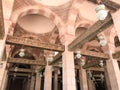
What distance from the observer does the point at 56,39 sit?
8820 mm

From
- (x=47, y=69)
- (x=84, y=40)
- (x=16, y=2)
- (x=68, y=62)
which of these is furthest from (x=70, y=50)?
(x=16, y=2)

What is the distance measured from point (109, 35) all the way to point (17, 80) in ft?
42.8

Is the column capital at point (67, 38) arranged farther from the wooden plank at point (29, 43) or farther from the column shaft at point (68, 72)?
the column shaft at point (68, 72)

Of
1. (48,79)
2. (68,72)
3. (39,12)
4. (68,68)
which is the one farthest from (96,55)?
(39,12)

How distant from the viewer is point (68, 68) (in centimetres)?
529

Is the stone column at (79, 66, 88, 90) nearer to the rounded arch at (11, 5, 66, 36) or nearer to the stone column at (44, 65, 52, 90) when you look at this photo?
the stone column at (44, 65, 52, 90)

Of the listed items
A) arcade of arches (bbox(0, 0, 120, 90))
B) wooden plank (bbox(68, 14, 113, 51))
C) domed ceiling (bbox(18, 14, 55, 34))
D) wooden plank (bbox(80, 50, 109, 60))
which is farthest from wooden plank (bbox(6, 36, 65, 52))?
domed ceiling (bbox(18, 14, 55, 34))

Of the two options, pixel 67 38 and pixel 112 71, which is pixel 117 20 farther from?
pixel 112 71

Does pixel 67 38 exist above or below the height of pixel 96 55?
above

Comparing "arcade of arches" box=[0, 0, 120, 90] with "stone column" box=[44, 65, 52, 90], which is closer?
"arcade of arches" box=[0, 0, 120, 90]

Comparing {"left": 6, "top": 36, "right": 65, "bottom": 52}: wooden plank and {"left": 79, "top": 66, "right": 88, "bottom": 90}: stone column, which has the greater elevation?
{"left": 6, "top": 36, "right": 65, "bottom": 52}: wooden plank

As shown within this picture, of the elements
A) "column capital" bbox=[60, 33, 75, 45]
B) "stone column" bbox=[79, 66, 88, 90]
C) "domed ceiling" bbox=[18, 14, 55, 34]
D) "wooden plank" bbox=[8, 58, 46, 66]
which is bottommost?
"stone column" bbox=[79, 66, 88, 90]

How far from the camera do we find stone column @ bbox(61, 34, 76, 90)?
4996 mm

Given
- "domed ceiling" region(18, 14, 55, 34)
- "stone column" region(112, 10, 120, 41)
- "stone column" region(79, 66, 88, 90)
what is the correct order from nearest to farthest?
"stone column" region(112, 10, 120, 41) → "domed ceiling" region(18, 14, 55, 34) → "stone column" region(79, 66, 88, 90)
